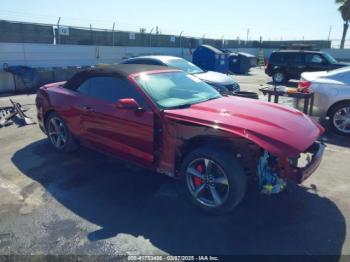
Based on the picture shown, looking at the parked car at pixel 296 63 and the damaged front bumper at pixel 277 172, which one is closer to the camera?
the damaged front bumper at pixel 277 172

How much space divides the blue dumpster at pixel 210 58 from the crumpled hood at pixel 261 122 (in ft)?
45.6

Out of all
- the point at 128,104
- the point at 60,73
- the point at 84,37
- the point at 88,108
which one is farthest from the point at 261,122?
the point at 84,37

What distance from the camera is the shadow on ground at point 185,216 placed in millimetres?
3049

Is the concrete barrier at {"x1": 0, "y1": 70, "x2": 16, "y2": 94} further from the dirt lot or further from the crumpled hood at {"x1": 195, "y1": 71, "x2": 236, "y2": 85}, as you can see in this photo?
the dirt lot

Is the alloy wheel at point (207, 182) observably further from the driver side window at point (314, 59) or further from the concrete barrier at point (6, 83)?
the driver side window at point (314, 59)

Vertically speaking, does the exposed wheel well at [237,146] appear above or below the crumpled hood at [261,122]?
below

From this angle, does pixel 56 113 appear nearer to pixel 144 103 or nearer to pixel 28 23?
pixel 144 103

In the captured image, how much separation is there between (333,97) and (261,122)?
12.9 feet

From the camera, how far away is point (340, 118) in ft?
21.4

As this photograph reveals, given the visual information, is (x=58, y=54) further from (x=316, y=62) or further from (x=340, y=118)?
(x=340, y=118)

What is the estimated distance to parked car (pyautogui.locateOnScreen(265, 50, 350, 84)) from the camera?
15.2m

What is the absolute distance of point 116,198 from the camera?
3.93 metres

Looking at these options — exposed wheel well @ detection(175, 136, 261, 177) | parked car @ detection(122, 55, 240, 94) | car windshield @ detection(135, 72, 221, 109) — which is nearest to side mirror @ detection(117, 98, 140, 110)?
car windshield @ detection(135, 72, 221, 109)

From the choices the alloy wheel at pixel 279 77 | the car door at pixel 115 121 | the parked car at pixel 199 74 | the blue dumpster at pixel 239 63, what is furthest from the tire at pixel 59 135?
the blue dumpster at pixel 239 63
